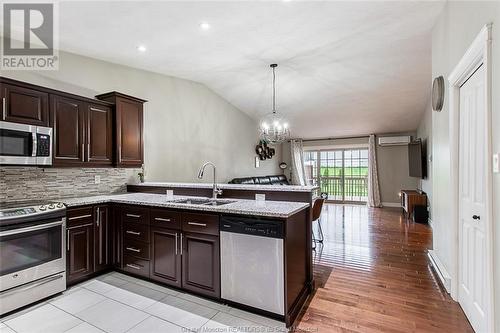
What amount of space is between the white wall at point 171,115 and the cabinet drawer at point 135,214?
126 cm

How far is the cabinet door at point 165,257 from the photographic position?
8.27 feet

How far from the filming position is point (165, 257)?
2.61 meters

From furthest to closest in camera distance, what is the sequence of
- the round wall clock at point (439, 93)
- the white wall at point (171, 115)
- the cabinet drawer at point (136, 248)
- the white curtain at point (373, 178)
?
the white curtain at point (373, 178)
the white wall at point (171, 115)
the round wall clock at point (439, 93)
the cabinet drawer at point (136, 248)

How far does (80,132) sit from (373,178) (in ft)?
25.7

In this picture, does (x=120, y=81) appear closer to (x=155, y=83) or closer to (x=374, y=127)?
(x=155, y=83)

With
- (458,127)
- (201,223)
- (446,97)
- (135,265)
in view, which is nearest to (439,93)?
(446,97)

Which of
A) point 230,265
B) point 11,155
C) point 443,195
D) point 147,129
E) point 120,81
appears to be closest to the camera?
point 230,265

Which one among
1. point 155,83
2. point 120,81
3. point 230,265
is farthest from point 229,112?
point 230,265

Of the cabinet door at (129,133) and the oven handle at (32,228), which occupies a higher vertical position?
the cabinet door at (129,133)

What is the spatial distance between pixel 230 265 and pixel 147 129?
287cm

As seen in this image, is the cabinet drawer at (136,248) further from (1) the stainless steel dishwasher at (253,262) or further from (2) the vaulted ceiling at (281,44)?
(2) the vaulted ceiling at (281,44)

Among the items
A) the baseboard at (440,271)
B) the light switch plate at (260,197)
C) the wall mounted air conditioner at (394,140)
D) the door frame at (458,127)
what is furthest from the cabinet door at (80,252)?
the wall mounted air conditioner at (394,140)

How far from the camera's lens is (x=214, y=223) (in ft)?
7.54

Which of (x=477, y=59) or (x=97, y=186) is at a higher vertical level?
(x=477, y=59)
